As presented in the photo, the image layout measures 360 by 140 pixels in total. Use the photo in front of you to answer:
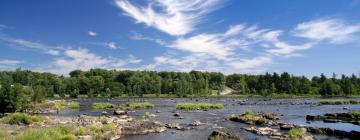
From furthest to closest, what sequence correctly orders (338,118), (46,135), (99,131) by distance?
(338,118) < (99,131) < (46,135)

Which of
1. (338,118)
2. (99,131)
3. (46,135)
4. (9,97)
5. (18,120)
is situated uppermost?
(9,97)

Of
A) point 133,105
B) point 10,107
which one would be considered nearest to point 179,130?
point 10,107

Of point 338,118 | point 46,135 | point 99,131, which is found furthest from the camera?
point 338,118

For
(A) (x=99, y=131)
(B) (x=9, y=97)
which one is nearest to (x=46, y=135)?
(A) (x=99, y=131)

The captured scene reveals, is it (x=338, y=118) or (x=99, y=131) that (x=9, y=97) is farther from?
(x=338, y=118)

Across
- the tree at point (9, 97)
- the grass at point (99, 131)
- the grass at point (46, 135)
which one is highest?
the tree at point (9, 97)

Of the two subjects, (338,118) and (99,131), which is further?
(338,118)

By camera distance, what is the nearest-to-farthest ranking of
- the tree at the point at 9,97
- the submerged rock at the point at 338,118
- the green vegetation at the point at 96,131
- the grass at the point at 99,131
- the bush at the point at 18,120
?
the grass at the point at 99,131, the green vegetation at the point at 96,131, the bush at the point at 18,120, the submerged rock at the point at 338,118, the tree at the point at 9,97

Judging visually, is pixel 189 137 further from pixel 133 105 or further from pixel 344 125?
pixel 133 105

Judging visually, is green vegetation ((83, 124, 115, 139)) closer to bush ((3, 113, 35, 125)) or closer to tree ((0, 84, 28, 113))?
bush ((3, 113, 35, 125))

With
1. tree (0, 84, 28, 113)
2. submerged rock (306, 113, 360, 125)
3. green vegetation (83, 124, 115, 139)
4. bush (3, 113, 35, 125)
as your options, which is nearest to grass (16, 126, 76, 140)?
green vegetation (83, 124, 115, 139)

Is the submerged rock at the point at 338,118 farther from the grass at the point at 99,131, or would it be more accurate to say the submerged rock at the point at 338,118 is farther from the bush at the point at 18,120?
the bush at the point at 18,120

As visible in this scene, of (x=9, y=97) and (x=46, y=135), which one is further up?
(x=9, y=97)

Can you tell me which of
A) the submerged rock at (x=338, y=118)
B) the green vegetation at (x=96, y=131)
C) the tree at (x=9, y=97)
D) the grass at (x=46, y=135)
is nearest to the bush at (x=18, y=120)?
the green vegetation at (x=96, y=131)
